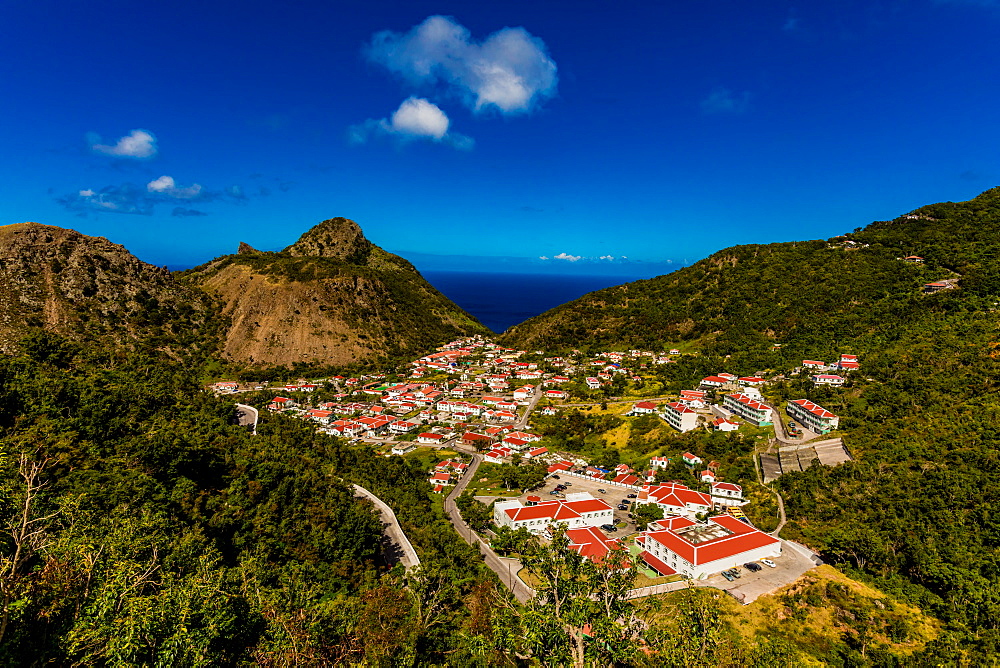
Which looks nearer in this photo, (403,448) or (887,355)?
(887,355)

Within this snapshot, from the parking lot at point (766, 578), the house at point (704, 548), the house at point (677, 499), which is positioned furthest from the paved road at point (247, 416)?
the parking lot at point (766, 578)

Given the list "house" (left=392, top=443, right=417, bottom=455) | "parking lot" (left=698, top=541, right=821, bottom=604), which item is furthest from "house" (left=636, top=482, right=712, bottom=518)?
"house" (left=392, top=443, right=417, bottom=455)

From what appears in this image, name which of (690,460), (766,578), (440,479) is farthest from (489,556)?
(690,460)

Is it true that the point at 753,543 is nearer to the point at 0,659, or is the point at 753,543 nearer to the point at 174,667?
the point at 174,667

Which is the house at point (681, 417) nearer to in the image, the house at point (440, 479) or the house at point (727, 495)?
the house at point (727, 495)

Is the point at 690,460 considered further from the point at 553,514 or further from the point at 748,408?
the point at 553,514

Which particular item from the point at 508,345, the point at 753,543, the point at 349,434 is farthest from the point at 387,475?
the point at 508,345
